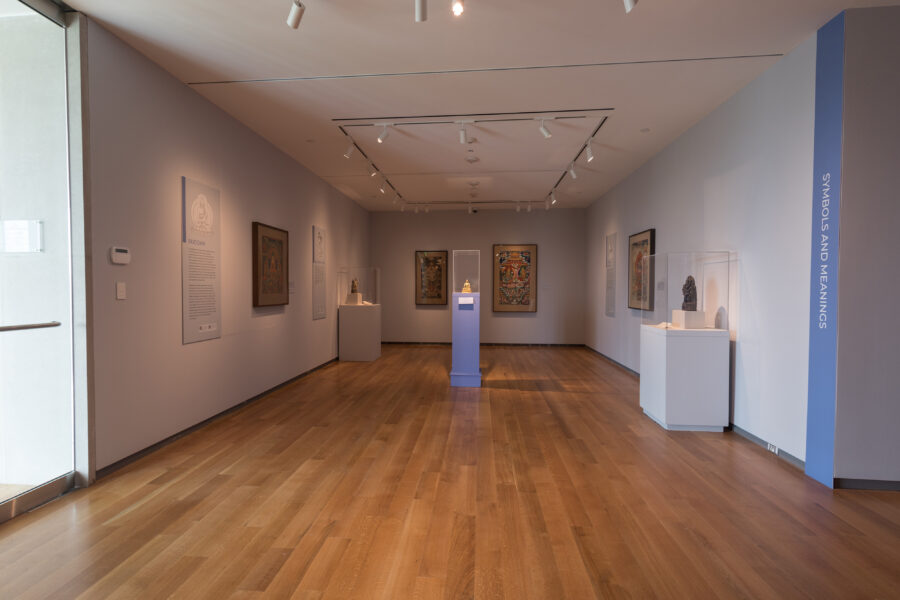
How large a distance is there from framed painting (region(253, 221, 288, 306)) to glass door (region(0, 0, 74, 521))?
2447 millimetres

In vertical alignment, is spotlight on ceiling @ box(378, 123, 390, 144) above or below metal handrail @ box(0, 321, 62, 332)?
above

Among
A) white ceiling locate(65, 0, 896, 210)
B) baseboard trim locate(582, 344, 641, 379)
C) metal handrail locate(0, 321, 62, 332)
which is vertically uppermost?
white ceiling locate(65, 0, 896, 210)

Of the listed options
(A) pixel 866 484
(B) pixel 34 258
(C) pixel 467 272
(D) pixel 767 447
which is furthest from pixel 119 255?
(A) pixel 866 484

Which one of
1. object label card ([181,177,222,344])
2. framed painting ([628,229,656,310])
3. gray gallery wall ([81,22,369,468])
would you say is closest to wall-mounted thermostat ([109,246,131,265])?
gray gallery wall ([81,22,369,468])

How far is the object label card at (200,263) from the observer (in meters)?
4.29

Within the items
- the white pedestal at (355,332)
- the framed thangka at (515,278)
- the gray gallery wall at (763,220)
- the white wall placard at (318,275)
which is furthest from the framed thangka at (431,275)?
the gray gallery wall at (763,220)

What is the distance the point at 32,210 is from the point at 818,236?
17.6 feet

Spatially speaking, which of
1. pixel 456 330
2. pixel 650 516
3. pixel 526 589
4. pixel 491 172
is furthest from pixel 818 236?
pixel 491 172

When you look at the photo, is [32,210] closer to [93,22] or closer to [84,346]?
[84,346]

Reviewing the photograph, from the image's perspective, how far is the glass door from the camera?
289cm

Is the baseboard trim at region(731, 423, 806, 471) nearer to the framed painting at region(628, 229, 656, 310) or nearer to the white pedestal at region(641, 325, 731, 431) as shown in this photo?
the white pedestal at region(641, 325, 731, 431)

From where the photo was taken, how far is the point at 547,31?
3406mm

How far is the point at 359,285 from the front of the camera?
9.59m

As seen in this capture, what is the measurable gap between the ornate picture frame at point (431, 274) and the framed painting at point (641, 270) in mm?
4881
